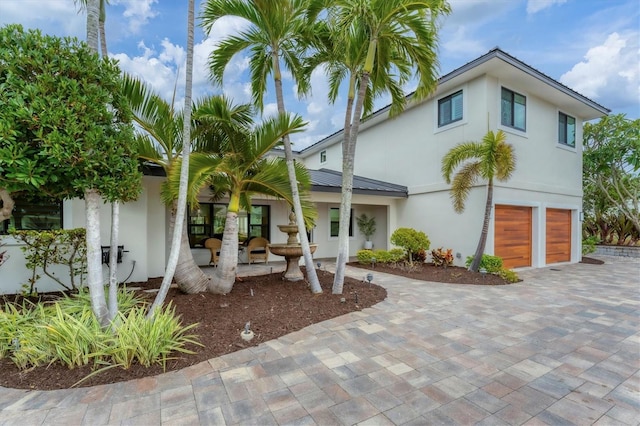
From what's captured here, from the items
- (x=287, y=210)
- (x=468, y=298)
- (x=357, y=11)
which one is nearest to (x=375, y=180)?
(x=287, y=210)

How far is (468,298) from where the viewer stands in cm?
618

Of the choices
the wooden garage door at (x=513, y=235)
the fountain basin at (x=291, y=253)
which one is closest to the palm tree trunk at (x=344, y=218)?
the fountain basin at (x=291, y=253)

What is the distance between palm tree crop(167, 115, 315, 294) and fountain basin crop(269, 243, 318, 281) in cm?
115

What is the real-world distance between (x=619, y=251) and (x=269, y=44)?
1788cm

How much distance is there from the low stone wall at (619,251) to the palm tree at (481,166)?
10183 millimetres

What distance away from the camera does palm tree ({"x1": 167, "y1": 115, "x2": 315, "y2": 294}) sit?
5.39 m

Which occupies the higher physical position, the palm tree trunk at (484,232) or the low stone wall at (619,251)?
the palm tree trunk at (484,232)

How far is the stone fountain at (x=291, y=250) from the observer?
7.00m

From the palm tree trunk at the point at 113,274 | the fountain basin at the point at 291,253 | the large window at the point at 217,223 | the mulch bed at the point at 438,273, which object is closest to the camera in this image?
the palm tree trunk at the point at 113,274

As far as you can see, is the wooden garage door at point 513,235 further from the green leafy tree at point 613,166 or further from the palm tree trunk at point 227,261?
the palm tree trunk at point 227,261

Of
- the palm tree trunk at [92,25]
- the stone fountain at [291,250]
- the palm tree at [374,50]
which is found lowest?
the stone fountain at [291,250]

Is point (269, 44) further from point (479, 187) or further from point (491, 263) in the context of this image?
point (491, 263)

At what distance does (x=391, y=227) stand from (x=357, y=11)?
852 centimetres

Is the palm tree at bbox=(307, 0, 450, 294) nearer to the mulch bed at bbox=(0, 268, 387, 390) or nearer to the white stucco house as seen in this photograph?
the mulch bed at bbox=(0, 268, 387, 390)
